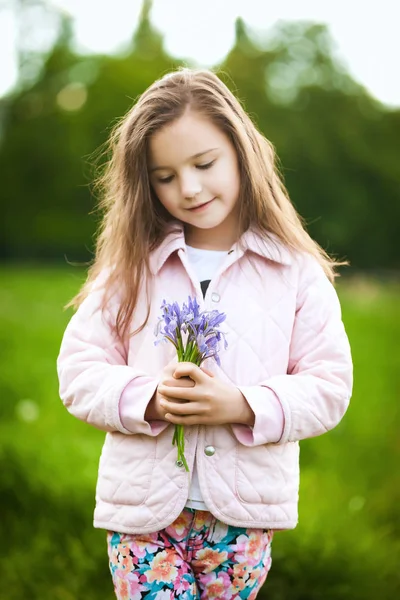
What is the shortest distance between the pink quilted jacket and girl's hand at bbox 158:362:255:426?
61mm

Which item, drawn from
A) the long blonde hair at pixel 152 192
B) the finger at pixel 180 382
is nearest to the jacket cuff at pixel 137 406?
the finger at pixel 180 382

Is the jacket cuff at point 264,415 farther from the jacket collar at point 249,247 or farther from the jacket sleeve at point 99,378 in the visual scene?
the jacket collar at point 249,247

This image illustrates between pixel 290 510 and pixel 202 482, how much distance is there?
28 cm

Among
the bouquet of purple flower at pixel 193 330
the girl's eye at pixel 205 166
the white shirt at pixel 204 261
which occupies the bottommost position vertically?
the bouquet of purple flower at pixel 193 330

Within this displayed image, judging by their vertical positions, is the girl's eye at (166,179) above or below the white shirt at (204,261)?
above

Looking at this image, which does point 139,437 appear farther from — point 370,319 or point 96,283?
point 370,319

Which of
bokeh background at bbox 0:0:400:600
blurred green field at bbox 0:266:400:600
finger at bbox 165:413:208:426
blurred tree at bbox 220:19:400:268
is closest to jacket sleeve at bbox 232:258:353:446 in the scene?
finger at bbox 165:413:208:426

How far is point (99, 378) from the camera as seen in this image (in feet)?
7.57

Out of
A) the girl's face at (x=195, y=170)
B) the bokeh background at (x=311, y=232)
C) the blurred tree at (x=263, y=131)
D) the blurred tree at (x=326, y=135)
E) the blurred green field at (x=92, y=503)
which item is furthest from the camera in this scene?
the blurred tree at (x=263, y=131)

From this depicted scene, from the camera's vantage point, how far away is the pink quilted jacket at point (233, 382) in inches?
88.0

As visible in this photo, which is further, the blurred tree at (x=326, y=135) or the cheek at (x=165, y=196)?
the blurred tree at (x=326, y=135)

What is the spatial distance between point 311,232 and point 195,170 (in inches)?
638

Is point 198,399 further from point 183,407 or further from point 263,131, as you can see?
point 263,131

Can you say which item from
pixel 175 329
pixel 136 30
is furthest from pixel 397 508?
pixel 136 30
